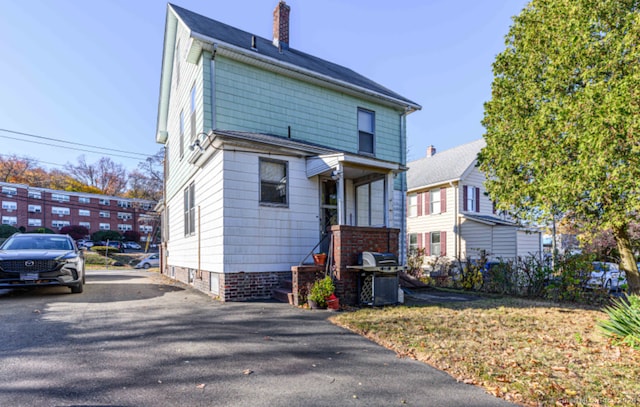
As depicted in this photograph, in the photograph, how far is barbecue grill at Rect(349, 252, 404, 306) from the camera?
7.21 meters

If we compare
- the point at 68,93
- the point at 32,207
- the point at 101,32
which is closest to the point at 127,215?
the point at 32,207

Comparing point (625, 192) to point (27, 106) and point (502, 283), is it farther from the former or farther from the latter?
point (27, 106)

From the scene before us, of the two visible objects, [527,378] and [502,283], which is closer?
[527,378]

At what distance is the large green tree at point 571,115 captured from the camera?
20.6ft

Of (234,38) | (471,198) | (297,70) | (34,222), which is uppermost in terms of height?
(234,38)

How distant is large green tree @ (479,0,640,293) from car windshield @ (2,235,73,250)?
11.2 meters

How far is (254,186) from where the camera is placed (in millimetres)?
8141

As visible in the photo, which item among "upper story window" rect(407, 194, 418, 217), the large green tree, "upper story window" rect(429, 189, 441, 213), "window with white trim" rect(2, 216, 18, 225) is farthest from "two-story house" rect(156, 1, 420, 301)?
"window with white trim" rect(2, 216, 18, 225)

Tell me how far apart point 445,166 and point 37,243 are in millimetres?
→ 19754

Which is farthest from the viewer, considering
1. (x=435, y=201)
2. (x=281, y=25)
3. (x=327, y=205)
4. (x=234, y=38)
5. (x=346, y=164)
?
(x=435, y=201)

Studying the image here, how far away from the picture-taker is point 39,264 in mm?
7363

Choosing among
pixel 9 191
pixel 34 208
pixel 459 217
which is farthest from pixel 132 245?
pixel 459 217

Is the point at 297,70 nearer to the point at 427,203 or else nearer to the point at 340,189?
the point at 340,189

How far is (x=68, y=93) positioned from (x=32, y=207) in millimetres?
36740
